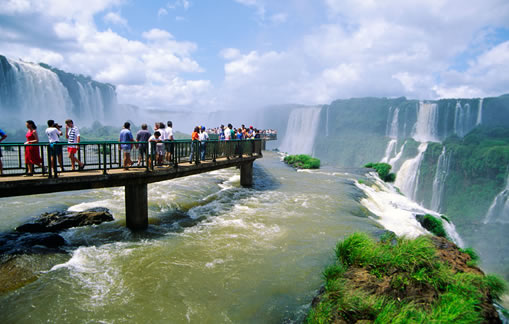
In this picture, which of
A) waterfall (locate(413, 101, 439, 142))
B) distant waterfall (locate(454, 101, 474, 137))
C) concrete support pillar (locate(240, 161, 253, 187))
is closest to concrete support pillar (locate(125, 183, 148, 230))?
concrete support pillar (locate(240, 161, 253, 187))

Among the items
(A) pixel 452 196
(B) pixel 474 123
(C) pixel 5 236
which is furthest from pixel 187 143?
(B) pixel 474 123

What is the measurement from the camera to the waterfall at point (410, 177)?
42875 millimetres

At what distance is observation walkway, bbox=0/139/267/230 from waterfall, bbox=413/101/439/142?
6257cm

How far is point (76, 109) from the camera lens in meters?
73.4

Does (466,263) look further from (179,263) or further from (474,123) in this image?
(474,123)

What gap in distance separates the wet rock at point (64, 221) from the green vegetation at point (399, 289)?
8504mm

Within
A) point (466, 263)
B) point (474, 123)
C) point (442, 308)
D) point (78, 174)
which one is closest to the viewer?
point (442, 308)

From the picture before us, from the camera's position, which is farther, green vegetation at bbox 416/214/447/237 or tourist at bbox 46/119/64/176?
green vegetation at bbox 416/214/447/237

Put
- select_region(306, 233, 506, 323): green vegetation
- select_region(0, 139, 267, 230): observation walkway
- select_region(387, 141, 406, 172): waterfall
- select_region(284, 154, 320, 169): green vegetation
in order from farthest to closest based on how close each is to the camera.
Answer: select_region(387, 141, 406, 172): waterfall → select_region(284, 154, 320, 169): green vegetation → select_region(0, 139, 267, 230): observation walkway → select_region(306, 233, 506, 323): green vegetation

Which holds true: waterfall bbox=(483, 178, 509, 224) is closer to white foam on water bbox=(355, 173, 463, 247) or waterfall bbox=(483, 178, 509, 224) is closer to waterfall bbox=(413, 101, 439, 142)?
white foam on water bbox=(355, 173, 463, 247)

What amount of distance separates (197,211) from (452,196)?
43.4 meters

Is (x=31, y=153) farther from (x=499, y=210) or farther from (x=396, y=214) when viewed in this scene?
(x=499, y=210)

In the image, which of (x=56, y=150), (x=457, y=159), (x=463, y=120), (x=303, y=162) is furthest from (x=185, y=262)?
(x=463, y=120)

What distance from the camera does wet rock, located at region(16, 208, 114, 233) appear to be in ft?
31.3
